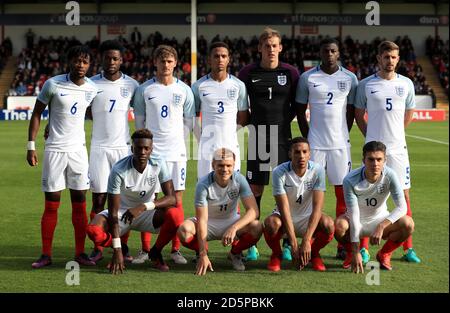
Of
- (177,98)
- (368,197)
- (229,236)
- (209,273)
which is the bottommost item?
(209,273)

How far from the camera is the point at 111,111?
6555 millimetres

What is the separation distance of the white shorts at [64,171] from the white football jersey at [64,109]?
0.06 metres

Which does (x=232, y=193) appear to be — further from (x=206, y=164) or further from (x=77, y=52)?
(x=77, y=52)

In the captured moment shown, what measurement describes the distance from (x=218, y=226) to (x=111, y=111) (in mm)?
1508

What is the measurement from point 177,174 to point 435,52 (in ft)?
113

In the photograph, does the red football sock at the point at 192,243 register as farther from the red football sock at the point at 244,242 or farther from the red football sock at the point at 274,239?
the red football sock at the point at 274,239

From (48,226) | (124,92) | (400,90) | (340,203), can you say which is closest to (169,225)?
(48,226)

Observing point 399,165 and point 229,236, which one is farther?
point 399,165

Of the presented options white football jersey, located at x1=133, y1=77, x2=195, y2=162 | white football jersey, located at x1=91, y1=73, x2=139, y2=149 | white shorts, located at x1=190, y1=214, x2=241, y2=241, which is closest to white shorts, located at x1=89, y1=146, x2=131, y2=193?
white football jersey, located at x1=91, y1=73, x2=139, y2=149

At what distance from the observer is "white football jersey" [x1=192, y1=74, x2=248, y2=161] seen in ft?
22.0

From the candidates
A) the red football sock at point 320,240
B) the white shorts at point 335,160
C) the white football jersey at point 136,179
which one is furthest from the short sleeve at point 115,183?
the white shorts at point 335,160

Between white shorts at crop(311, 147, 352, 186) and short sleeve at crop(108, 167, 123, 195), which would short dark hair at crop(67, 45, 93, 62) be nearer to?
short sleeve at crop(108, 167, 123, 195)

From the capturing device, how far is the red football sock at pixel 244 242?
5.98 meters

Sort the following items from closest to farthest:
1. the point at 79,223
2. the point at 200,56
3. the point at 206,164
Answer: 1. the point at 79,223
2. the point at 206,164
3. the point at 200,56
